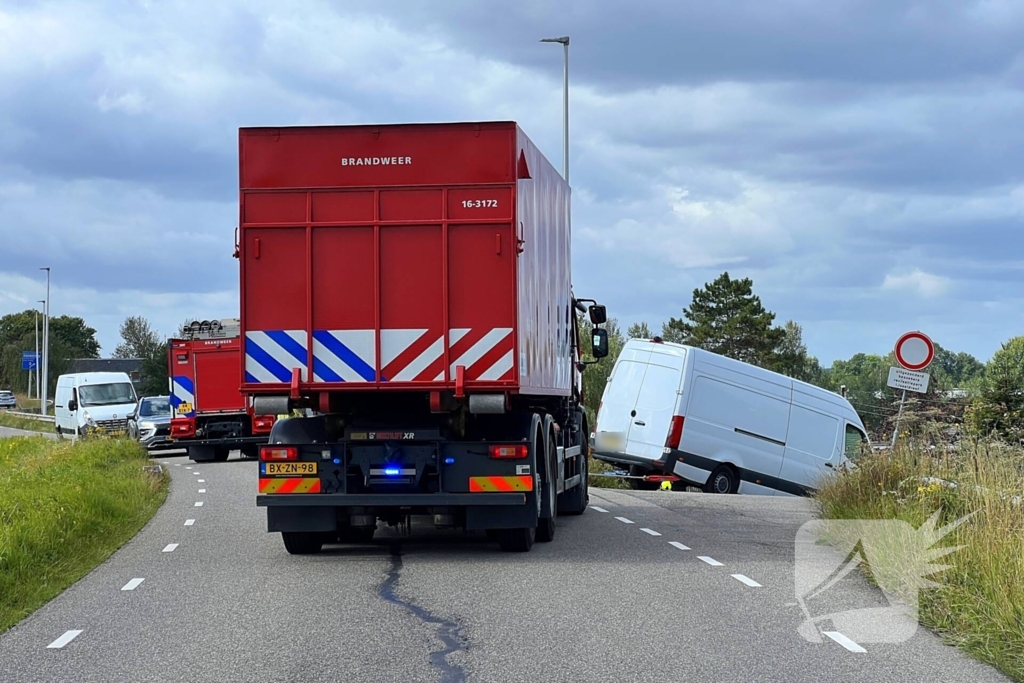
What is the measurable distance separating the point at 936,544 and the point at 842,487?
4.46 m

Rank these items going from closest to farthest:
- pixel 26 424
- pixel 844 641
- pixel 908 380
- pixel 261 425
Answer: pixel 844 641 < pixel 908 380 < pixel 261 425 < pixel 26 424

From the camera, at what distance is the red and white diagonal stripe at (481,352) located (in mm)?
12531

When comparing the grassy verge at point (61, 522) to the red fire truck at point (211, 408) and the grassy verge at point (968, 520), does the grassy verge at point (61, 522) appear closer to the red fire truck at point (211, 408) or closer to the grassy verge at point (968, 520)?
the grassy verge at point (968, 520)

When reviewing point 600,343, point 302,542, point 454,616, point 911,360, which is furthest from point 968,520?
point 600,343

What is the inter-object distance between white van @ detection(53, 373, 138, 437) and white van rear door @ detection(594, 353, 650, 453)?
892 inches

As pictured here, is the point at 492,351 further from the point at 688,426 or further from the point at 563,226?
the point at 688,426

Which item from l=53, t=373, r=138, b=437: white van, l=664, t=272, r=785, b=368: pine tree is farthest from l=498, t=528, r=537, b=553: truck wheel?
l=664, t=272, r=785, b=368: pine tree

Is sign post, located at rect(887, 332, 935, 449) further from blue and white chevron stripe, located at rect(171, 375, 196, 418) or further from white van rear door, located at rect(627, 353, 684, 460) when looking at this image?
blue and white chevron stripe, located at rect(171, 375, 196, 418)

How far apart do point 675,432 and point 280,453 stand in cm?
1235

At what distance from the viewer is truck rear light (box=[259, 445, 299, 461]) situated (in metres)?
12.8

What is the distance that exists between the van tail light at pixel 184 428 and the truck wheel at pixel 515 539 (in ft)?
76.2

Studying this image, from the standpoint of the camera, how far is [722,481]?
25.1 meters

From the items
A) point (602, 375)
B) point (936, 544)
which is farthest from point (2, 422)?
point (936, 544)

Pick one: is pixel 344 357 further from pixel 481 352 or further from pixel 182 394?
pixel 182 394
